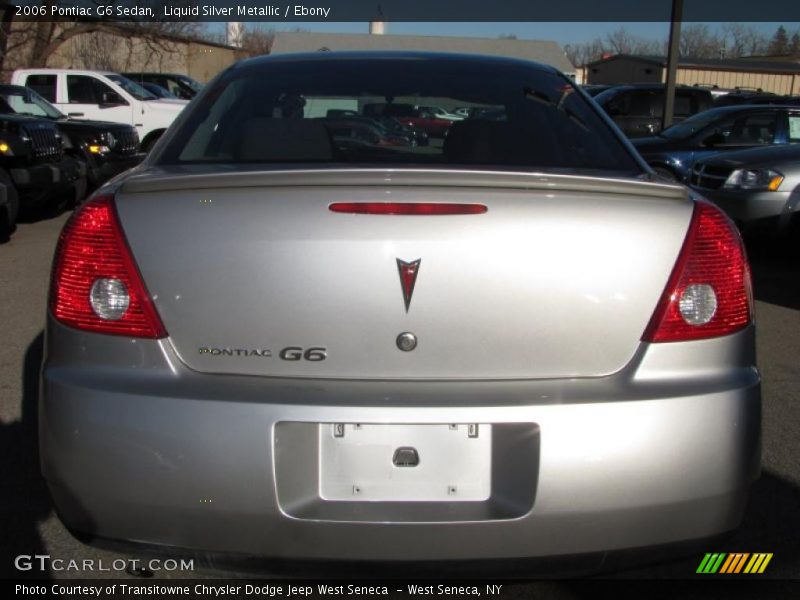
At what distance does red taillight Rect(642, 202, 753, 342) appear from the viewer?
6.74ft

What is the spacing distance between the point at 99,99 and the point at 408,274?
1561 cm

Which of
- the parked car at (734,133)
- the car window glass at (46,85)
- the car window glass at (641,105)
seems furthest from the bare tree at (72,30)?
the parked car at (734,133)

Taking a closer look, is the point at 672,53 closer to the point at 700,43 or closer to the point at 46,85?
the point at 46,85

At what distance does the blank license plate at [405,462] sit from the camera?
6.38ft

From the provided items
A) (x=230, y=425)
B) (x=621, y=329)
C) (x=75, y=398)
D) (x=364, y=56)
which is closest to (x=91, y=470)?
(x=75, y=398)

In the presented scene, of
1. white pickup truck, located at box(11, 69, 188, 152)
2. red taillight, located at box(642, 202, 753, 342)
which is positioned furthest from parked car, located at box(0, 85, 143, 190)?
red taillight, located at box(642, 202, 753, 342)

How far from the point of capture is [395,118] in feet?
11.5

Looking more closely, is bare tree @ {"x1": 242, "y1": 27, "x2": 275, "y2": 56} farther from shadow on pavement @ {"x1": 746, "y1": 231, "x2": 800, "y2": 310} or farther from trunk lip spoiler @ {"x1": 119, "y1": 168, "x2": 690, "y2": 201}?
trunk lip spoiler @ {"x1": 119, "y1": 168, "x2": 690, "y2": 201}

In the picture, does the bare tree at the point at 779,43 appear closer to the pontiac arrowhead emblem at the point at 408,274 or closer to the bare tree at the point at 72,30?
the bare tree at the point at 72,30

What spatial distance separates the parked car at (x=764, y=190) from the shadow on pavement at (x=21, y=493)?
6.15 m

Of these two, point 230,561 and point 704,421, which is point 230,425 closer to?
point 230,561

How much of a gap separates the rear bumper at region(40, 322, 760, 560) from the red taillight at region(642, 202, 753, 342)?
7 cm

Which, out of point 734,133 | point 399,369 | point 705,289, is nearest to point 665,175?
point 705,289

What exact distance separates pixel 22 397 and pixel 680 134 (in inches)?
379
